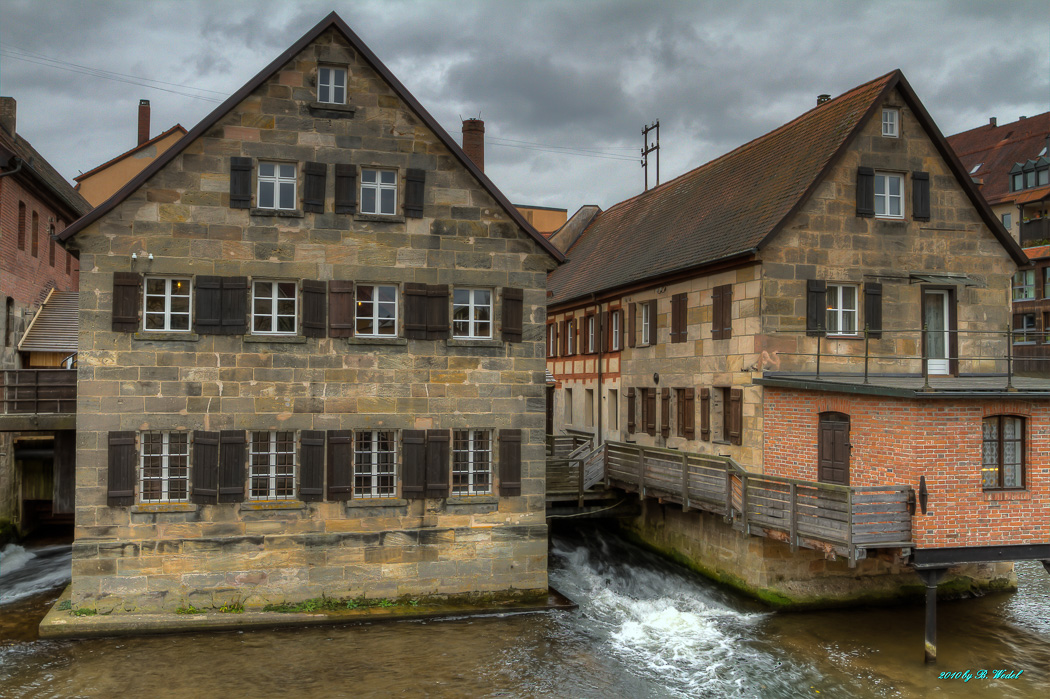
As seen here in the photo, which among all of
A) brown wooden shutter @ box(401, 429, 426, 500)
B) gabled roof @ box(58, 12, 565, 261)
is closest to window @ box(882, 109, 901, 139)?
gabled roof @ box(58, 12, 565, 261)

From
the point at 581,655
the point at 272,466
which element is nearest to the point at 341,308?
the point at 272,466

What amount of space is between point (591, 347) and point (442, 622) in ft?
49.1

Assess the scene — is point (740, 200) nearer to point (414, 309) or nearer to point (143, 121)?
point (414, 309)

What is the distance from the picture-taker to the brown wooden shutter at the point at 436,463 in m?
18.7

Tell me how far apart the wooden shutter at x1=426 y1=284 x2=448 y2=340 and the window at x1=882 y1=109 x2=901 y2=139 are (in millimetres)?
10925

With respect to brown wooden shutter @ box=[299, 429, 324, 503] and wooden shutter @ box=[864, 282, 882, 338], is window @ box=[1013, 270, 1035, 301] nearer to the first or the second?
wooden shutter @ box=[864, 282, 882, 338]

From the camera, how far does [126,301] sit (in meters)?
17.3

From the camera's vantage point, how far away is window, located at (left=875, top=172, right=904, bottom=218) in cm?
2086

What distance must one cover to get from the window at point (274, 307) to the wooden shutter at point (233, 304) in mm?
299

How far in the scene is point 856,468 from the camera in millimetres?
18391

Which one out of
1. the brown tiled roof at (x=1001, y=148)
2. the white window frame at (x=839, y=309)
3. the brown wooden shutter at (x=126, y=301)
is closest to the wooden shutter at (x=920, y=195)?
the white window frame at (x=839, y=309)

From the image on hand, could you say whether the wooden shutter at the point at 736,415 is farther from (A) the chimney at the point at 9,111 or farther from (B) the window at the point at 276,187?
(A) the chimney at the point at 9,111

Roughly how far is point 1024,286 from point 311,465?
40217mm

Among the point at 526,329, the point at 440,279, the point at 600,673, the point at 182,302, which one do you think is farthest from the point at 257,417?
the point at 600,673
